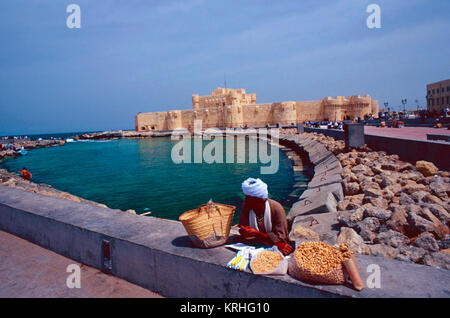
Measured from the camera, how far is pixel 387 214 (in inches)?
157

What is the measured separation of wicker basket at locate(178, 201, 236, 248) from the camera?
2.19m

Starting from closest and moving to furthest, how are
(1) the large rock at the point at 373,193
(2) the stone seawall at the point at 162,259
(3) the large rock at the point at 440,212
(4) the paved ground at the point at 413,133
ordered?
1. (2) the stone seawall at the point at 162,259
2. (3) the large rock at the point at 440,212
3. (1) the large rock at the point at 373,193
4. (4) the paved ground at the point at 413,133

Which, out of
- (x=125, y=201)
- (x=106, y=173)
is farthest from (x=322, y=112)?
(x=125, y=201)

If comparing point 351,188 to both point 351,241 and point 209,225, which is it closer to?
point 351,241

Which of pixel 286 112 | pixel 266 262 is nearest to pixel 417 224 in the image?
pixel 266 262

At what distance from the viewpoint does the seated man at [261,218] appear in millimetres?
2303

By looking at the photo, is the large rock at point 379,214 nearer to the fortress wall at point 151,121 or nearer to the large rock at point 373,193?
the large rock at point 373,193

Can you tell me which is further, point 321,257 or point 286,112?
point 286,112

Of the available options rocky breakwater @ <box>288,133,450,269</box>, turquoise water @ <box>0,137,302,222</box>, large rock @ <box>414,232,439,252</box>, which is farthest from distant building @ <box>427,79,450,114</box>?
large rock @ <box>414,232,439,252</box>

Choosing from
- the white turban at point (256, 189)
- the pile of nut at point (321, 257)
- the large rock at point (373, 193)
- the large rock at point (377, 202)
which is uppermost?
the white turban at point (256, 189)

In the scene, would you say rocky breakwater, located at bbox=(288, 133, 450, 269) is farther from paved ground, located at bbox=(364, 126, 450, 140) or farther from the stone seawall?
paved ground, located at bbox=(364, 126, 450, 140)

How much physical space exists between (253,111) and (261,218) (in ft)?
141

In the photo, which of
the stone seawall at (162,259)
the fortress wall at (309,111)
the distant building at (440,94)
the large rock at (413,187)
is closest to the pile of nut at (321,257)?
the stone seawall at (162,259)
